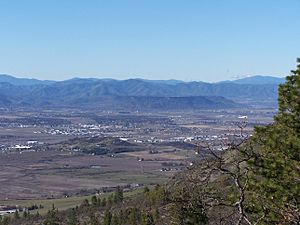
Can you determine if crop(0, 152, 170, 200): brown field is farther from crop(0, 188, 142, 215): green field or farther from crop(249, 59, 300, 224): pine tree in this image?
crop(249, 59, 300, 224): pine tree

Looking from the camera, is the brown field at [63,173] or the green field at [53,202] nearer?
the green field at [53,202]

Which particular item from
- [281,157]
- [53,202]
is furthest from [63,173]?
[281,157]

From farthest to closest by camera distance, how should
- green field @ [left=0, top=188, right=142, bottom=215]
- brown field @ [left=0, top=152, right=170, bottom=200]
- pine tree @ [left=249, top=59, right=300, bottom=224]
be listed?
brown field @ [left=0, top=152, right=170, bottom=200] < green field @ [left=0, top=188, right=142, bottom=215] < pine tree @ [left=249, top=59, right=300, bottom=224]

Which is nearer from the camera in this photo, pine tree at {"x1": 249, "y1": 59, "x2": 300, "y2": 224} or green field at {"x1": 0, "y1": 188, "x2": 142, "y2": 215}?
pine tree at {"x1": 249, "y1": 59, "x2": 300, "y2": 224}

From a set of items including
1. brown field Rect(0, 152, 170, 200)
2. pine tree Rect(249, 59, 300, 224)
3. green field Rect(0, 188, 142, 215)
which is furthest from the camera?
brown field Rect(0, 152, 170, 200)

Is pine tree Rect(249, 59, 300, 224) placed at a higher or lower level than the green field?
higher

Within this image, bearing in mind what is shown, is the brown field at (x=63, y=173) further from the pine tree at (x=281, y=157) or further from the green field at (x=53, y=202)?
the pine tree at (x=281, y=157)

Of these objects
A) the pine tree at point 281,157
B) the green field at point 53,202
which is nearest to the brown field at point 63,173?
the green field at point 53,202

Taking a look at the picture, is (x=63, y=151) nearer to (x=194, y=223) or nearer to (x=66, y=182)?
(x=66, y=182)

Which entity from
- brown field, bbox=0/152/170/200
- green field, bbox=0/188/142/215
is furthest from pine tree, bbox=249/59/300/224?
brown field, bbox=0/152/170/200

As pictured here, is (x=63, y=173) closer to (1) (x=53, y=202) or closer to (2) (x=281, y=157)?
(1) (x=53, y=202)

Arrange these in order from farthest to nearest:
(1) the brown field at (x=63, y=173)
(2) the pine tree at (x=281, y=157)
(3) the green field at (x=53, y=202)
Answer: (1) the brown field at (x=63, y=173)
(3) the green field at (x=53, y=202)
(2) the pine tree at (x=281, y=157)
